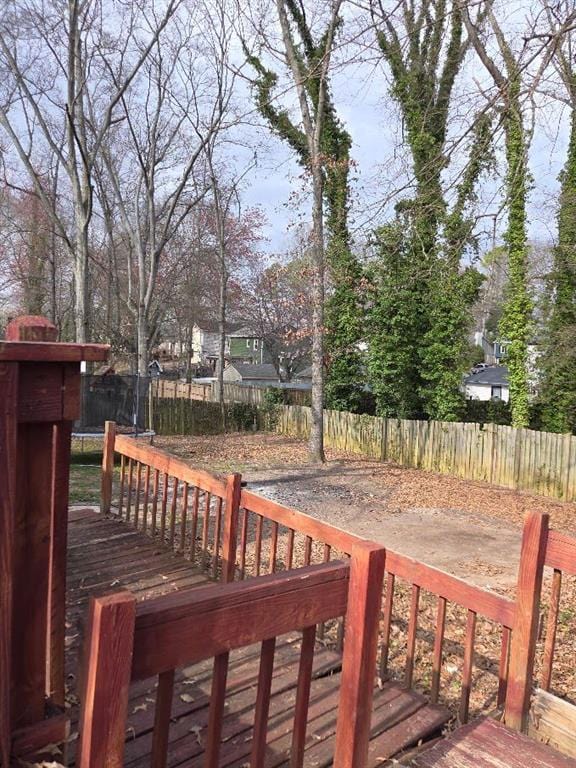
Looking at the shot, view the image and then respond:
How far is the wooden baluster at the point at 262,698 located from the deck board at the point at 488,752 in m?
1.12

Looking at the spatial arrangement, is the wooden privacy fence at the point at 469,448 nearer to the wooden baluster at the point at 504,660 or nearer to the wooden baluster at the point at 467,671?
the wooden baluster at the point at 504,660

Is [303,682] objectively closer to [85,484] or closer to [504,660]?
[504,660]

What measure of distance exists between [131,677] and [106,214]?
23340 millimetres

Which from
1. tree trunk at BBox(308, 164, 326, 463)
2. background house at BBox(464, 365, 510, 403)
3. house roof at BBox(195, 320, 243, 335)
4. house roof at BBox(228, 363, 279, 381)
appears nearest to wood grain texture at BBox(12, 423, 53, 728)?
tree trunk at BBox(308, 164, 326, 463)

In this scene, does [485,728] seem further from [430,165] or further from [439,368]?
[439,368]

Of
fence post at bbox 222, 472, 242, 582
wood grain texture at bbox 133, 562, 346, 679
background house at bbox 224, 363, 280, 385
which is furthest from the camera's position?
background house at bbox 224, 363, 280, 385

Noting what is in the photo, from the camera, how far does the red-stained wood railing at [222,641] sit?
1.14m

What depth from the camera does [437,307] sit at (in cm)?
1460

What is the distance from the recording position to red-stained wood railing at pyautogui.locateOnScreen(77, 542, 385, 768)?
1142 millimetres

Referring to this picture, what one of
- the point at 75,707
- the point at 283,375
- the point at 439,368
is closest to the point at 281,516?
the point at 75,707

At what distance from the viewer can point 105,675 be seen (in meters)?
1.14

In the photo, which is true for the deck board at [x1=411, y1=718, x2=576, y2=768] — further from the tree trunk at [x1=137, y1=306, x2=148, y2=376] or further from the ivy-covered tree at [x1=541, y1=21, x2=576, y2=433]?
the tree trunk at [x1=137, y1=306, x2=148, y2=376]

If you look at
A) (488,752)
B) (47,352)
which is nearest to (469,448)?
(488,752)

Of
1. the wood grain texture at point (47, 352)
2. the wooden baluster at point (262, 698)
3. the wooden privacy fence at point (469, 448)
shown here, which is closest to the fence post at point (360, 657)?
the wooden baluster at point (262, 698)
